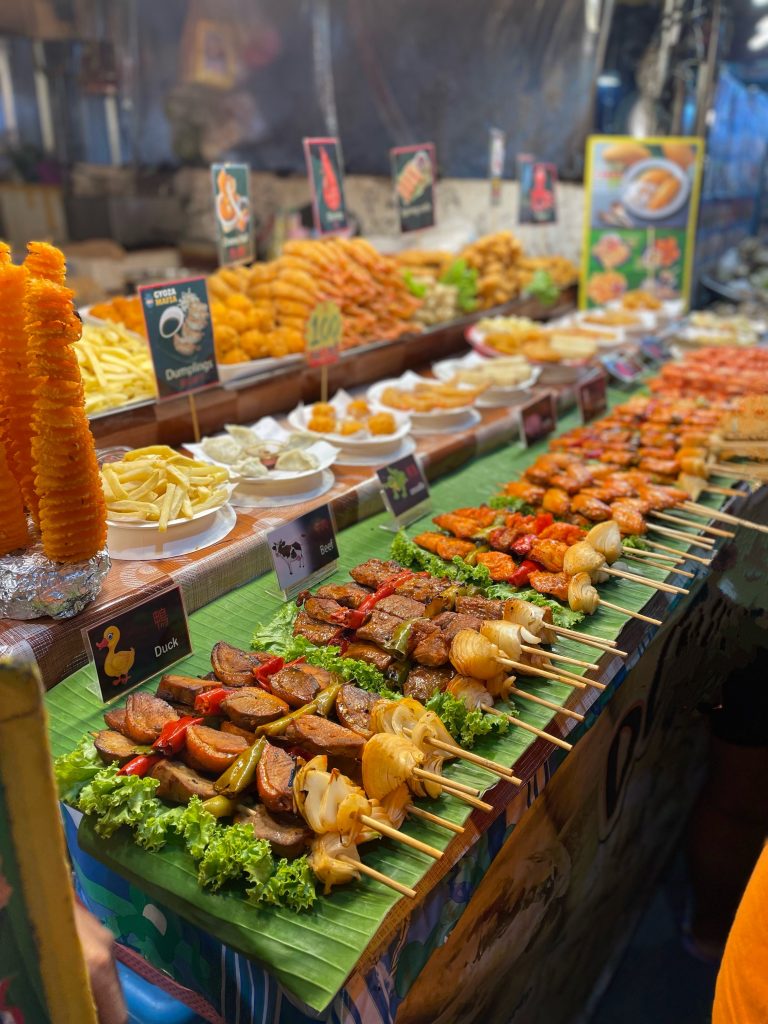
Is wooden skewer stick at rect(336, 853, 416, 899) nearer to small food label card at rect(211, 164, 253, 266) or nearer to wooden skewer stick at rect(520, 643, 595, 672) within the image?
wooden skewer stick at rect(520, 643, 595, 672)

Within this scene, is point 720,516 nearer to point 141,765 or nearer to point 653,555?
point 653,555

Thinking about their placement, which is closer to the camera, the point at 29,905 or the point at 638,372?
the point at 29,905

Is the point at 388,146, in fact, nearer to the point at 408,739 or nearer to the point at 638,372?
the point at 638,372

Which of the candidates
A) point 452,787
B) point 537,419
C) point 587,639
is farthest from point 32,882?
point 537,419

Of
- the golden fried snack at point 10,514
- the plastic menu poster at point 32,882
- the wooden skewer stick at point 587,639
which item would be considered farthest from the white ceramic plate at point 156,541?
the plastic menu poster at point 32,882

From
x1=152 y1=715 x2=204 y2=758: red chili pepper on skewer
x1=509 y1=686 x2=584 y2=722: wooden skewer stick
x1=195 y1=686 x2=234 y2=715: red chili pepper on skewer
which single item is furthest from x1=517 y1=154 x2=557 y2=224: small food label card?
x1=152 y1=715 x2=204 y2=758: red chili pepper on skewer

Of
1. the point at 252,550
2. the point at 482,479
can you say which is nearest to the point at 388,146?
the point at 482,479

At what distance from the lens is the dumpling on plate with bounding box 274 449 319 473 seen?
3502 mm

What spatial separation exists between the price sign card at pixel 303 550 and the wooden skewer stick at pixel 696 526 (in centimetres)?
145

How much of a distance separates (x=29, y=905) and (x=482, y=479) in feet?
10.8

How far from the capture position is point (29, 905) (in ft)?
3.55

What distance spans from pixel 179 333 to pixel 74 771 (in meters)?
2.10

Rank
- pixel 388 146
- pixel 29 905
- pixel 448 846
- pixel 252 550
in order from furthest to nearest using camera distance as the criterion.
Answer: pixel 388 146 < pixel 252 550 < pixel 448 846 < pixel 29 905

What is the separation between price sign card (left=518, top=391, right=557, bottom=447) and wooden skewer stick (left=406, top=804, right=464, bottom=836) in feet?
9.39
